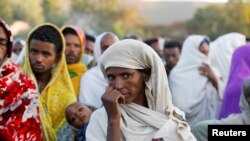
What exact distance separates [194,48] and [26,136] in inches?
153

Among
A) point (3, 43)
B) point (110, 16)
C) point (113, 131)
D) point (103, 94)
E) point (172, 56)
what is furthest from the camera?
point (110, 16)

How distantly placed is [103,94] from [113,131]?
222mm

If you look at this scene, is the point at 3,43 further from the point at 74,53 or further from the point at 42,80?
the point at 74,53

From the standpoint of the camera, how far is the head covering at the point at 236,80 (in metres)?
5.46

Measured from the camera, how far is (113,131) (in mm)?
2818

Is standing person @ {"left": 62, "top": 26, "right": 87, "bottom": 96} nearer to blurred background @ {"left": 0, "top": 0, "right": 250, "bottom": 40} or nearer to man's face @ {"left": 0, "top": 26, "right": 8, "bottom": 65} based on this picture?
man's face @ {"left": 0, "top": 26, "right": 8, "bottom": 65}

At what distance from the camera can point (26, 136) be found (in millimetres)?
3283

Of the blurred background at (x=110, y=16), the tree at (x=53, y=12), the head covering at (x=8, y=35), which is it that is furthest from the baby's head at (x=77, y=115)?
the tree at (x=53, y=12)

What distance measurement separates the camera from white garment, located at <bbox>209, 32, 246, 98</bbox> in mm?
7348

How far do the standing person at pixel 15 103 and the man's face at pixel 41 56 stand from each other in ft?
1.59

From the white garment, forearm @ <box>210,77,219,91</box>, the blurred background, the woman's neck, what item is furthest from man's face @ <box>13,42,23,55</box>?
the blurred background

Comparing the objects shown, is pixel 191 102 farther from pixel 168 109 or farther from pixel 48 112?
pixel 168 109

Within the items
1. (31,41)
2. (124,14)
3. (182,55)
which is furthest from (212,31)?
(31,41)

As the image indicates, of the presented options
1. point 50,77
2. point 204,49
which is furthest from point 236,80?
point 50,77
